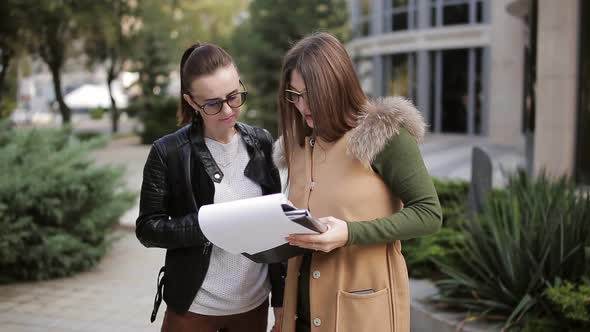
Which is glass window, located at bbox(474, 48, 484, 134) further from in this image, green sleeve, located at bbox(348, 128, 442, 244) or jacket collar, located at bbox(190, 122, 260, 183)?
green sleeve, located at bbox(348, 128, 442, 244)

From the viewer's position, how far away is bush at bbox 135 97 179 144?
2597cm

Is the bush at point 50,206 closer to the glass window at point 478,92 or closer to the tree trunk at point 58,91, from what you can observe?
the glass window at point 478,92

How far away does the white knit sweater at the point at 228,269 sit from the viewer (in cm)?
233

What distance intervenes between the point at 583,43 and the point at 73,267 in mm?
8922

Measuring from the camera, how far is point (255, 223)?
1842 millimetres

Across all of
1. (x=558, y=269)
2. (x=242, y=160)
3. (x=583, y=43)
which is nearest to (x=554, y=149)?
(x=583, y=43)

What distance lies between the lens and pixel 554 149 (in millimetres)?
11398

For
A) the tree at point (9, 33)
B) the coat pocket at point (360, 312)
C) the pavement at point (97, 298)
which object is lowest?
the pavement at point (97, 298)

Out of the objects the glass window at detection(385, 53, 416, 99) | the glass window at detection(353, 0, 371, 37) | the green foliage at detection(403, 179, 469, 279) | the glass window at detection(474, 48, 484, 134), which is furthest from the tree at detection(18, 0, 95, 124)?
the green foliage at detection(403, 179, 469, 279)

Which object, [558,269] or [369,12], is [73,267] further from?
[369,12]

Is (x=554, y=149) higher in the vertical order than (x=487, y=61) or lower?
lower

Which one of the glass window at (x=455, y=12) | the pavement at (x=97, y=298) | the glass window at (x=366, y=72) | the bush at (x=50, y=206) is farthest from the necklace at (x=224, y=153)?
the glass window at (x=366, y=72)

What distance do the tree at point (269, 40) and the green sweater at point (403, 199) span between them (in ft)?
→ 68.9

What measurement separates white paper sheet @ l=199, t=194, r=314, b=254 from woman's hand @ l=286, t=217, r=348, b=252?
3cm
